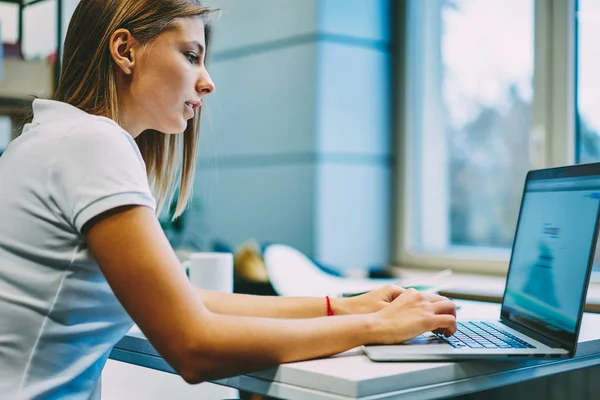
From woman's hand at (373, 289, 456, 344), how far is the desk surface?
2.1 inches

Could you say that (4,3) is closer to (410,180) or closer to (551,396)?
(410,180)

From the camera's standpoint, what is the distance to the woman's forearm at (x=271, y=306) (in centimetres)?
138

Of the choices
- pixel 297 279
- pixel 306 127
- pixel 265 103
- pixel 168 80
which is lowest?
pixel 297 279

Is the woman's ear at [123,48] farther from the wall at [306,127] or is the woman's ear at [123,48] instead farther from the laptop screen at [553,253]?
the wall at [306,127]

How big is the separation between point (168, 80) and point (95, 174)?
0.29m

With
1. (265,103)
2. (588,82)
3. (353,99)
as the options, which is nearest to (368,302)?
(588,82)

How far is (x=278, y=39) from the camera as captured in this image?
10.9 ft

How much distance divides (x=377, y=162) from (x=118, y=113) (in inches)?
85.6

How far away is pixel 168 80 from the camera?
1.24 meters

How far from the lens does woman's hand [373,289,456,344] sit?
3.61 feet

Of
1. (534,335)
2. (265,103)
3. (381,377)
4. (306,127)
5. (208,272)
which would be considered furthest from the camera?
(265,103)

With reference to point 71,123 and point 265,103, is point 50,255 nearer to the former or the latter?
point 71,123

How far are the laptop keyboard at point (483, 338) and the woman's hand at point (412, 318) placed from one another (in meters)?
0.03

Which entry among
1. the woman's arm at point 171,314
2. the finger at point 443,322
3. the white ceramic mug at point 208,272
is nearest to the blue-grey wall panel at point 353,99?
the white ceramic mug at point 208,272
